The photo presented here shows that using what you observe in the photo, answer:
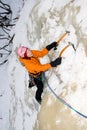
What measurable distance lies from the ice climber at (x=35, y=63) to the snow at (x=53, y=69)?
0.29 ft

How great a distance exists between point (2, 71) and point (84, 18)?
5232 millimetres

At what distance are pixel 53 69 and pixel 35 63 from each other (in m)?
0.24

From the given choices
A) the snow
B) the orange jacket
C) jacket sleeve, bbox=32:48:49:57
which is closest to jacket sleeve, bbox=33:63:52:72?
the orange jacket

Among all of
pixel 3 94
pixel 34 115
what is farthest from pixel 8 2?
pixel 34 115

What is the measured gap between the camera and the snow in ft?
12.3

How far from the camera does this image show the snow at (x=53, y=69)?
148 inches

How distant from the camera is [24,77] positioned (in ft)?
18.5

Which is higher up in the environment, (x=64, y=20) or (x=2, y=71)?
(x=64, y=20)

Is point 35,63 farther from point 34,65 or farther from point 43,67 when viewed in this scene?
point 43,67

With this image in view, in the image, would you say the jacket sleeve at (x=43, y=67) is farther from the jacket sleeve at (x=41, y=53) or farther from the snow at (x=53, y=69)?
the jacket sleeve at (x=41, y=53)

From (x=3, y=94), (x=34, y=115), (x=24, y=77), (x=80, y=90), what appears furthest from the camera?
(x=3, y=94)

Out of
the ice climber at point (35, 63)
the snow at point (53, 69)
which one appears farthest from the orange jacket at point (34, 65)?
the snow at point (53, 69)

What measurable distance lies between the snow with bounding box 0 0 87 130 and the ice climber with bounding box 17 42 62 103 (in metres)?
0.09

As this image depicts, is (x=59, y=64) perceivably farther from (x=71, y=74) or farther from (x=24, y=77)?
(x=24, y=77)
